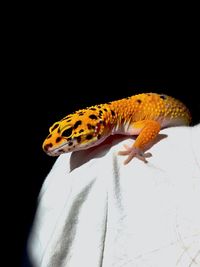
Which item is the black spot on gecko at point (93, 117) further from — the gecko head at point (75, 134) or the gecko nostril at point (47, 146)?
the gecko nostril at point (47, 146)

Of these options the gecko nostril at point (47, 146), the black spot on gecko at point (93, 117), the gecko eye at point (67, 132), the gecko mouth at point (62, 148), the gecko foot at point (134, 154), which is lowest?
the gecko foot at point (134, 154)

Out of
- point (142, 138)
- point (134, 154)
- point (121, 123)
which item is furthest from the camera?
point (121, 123)

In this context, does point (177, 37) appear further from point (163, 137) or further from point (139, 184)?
point (139, 184)

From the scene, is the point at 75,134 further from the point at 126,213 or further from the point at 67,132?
the point at 126,213

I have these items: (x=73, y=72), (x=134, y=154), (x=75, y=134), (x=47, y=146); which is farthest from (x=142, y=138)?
(x=73, y=72)

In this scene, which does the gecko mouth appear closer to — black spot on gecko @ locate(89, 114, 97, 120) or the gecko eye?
the gecko eye

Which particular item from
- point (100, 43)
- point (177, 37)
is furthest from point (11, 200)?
point (177, 37)

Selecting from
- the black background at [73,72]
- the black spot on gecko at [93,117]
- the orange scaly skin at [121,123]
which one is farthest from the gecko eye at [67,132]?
the black background at [73,72]
